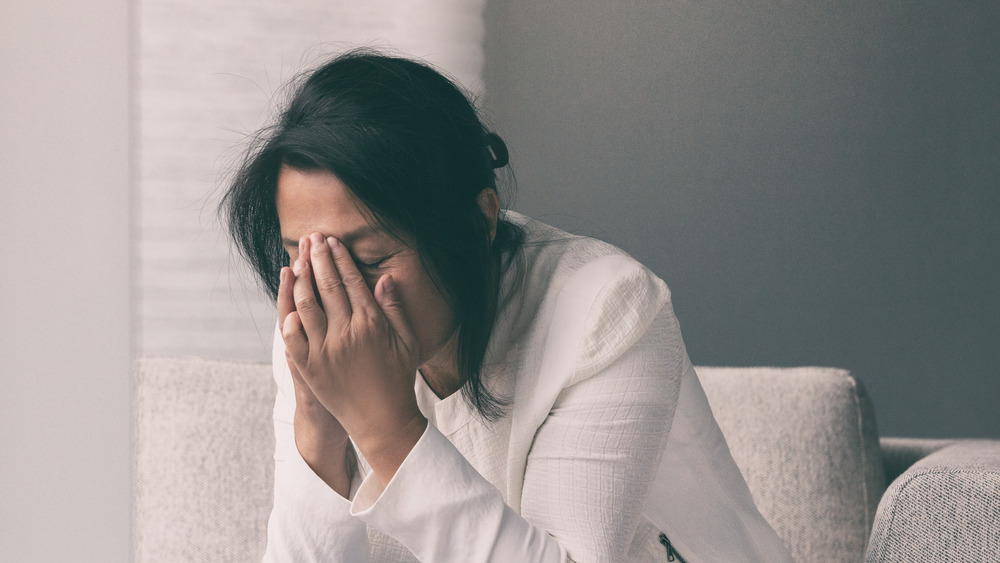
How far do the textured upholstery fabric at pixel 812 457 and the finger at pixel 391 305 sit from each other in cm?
59

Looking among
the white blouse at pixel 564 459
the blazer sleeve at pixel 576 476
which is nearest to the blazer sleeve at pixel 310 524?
the white blouse at pixel 564 459

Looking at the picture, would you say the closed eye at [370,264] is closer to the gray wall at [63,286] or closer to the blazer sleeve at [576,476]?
the blazer sleeve at [576,476]

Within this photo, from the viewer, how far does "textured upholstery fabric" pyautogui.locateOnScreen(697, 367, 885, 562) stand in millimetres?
1134

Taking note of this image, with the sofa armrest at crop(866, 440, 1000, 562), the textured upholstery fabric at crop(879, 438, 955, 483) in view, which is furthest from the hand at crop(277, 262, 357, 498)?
the textured upholstery fabric at crop(879, 438, 955, 483)

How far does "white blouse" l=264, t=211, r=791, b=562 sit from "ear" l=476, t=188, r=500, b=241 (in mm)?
65

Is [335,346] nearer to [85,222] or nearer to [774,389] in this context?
[774,389]

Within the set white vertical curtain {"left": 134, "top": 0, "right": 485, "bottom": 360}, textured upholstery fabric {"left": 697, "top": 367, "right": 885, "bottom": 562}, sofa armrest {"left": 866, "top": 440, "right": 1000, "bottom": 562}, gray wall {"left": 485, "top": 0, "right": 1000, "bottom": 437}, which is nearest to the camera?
sofa armrest {"left": 866, "top": 440, "right": 1000, "bottom": 562}

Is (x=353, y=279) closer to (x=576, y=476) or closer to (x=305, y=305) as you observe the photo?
(x=305, y=305)

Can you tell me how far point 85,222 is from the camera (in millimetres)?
1586

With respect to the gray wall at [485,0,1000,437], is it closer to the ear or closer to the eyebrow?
the ear

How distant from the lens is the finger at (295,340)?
816 millimetres

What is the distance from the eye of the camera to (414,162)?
792 millimetres

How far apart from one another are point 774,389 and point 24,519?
1325 millimetres

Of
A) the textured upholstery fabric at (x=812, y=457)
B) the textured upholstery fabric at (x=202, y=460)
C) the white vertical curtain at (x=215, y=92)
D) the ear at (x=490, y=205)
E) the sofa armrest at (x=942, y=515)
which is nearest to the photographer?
the sofa armrest at (x=942, y=515)
